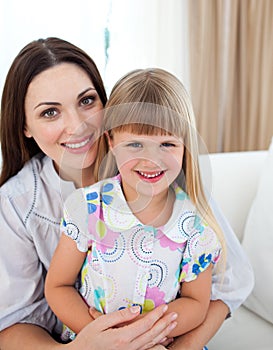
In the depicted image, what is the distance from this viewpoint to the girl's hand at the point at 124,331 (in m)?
1.10

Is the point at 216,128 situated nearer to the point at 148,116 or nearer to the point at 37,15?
the point at 37,15

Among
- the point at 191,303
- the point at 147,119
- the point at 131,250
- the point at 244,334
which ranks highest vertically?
the point at 147,119

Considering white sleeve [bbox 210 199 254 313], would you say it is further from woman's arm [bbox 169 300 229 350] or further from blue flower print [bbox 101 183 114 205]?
blue flower print [bbox 101 183 114 205]

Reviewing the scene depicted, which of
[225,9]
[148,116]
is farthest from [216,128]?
[148,116]

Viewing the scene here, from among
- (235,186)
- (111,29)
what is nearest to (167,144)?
(235,186)

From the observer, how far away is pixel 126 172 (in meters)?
1.02

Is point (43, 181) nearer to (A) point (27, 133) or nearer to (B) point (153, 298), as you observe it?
(A) point (27, 133)

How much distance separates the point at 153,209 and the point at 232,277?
382 mm

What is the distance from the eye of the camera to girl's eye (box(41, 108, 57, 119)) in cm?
125

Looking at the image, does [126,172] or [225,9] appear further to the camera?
[225,9]

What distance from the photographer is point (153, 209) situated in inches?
44.6

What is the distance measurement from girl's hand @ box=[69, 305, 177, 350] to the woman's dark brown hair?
1.58 ft

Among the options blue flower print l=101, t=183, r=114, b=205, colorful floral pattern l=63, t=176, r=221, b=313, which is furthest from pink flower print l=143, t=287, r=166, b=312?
blue flower print l=101, t=183, r=114, b=205

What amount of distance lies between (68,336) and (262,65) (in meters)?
1.69
